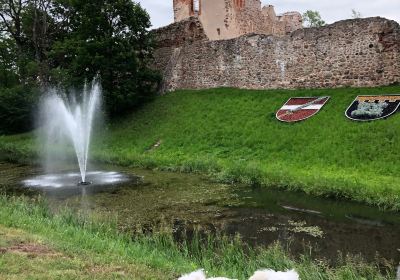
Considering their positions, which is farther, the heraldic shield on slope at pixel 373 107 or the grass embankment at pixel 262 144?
the heraldic shield on slope at pixel 373 107

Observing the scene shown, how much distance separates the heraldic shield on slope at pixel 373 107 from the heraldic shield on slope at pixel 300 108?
138cm

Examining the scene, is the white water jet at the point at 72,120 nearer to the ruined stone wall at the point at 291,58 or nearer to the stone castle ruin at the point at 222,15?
the ruined stone wall at the point at 291,58

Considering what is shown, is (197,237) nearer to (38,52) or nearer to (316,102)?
(316,102)

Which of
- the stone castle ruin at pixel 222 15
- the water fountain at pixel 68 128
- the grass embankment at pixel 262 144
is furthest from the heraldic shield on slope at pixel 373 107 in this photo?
the stone castle ruin at pixel 222 15

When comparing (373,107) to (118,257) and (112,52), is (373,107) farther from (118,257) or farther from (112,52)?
(112,52)

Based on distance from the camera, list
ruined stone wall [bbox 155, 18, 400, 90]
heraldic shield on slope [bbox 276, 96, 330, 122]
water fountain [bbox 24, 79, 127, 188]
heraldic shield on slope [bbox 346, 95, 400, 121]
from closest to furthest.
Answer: heraldic shield on slope [bbox 346, 95, 400, 121] < heraldic shield on slope [bbox 276, 96, 330, 122] < ruined stone wall [bbox 155, 18, 400, 90] < water fountain [bbox 24, 79, 127, 188]

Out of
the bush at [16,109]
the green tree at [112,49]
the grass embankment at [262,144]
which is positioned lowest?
the grass embankment at [262,144]

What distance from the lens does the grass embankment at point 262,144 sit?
12.4 meters

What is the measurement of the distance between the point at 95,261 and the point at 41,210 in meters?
4.28

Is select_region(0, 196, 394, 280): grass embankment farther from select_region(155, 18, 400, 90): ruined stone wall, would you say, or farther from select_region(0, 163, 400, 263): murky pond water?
select_region(155, 18, 400, 90): ruined stone wall

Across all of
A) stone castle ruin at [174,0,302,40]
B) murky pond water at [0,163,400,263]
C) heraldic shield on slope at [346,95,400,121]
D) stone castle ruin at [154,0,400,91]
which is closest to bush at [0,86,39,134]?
stone castle ruin at [154,0,400,91]

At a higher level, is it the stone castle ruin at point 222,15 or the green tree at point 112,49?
the stone castle ruin at point 222,15

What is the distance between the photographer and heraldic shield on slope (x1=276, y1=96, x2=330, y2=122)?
685 inches

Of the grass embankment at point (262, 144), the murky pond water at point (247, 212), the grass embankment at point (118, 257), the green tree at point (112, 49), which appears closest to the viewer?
the grass embankment at point (118, 257)
